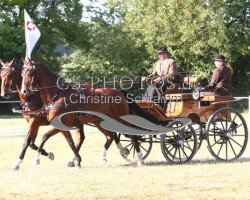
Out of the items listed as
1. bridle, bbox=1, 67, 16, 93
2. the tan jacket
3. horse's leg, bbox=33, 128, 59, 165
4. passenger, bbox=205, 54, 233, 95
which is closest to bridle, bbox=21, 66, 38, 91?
bridle, bbox=1, 67, 16, 93

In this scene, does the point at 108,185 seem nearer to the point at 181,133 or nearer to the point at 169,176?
the point at 169,176

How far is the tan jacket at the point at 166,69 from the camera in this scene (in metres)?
11.6

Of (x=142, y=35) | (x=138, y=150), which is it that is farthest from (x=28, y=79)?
(x=142, y=35)

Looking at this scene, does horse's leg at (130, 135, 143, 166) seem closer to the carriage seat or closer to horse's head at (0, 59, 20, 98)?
the carriage seat

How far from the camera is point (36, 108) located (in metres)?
10.9

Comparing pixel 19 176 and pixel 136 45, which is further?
pixel 136 45

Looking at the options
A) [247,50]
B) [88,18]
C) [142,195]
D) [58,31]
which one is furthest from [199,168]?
[88,18]

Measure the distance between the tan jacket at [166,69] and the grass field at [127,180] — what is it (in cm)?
170

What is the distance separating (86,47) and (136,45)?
136 inches

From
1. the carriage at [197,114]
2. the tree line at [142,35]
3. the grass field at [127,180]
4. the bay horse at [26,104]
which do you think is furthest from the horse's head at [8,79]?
the tree line at [142,35]

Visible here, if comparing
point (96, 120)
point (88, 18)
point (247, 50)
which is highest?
point (88, 18)

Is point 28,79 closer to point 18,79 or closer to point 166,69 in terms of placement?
point 18,79

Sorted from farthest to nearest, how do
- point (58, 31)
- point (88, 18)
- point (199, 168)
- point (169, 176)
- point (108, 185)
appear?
point (88, 18) < point (58, 31) < point (199, 168) < point (169, 176) < point (108, 185)

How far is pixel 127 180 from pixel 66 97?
2328 millimetres
